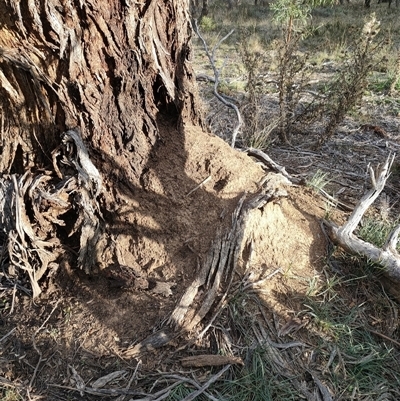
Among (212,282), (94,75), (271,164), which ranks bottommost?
(212,282)

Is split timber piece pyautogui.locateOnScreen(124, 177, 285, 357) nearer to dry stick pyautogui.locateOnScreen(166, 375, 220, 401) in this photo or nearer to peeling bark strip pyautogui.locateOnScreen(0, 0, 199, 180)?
dry stick pyautogui.locateOnScreen(166, 375, 220, 401)

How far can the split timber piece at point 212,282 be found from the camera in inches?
80.7

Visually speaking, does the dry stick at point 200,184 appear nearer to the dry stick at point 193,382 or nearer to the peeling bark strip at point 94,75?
the peeling bark strip at point 94,75

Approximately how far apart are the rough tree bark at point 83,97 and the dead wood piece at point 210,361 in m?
0.74

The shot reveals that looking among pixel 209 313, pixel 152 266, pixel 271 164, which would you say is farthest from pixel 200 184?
pixel 271 164

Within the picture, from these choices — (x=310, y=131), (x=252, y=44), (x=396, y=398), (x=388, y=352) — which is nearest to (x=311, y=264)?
(x=388, y=352)

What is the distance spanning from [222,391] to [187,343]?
28cm

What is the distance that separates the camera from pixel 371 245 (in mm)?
2416

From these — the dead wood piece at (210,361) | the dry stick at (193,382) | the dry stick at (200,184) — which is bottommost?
the dry stick at (193,382)

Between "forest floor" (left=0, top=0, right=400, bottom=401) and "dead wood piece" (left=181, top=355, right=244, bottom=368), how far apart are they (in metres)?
0.01

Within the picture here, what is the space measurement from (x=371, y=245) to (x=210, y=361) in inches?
45.7

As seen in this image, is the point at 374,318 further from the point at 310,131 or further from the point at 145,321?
the point at 310,131

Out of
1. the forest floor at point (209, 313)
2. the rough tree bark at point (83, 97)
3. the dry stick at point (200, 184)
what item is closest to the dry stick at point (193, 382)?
the forest floor at point (209, 313)

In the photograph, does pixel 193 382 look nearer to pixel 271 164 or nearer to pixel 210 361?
pixel 210 361
